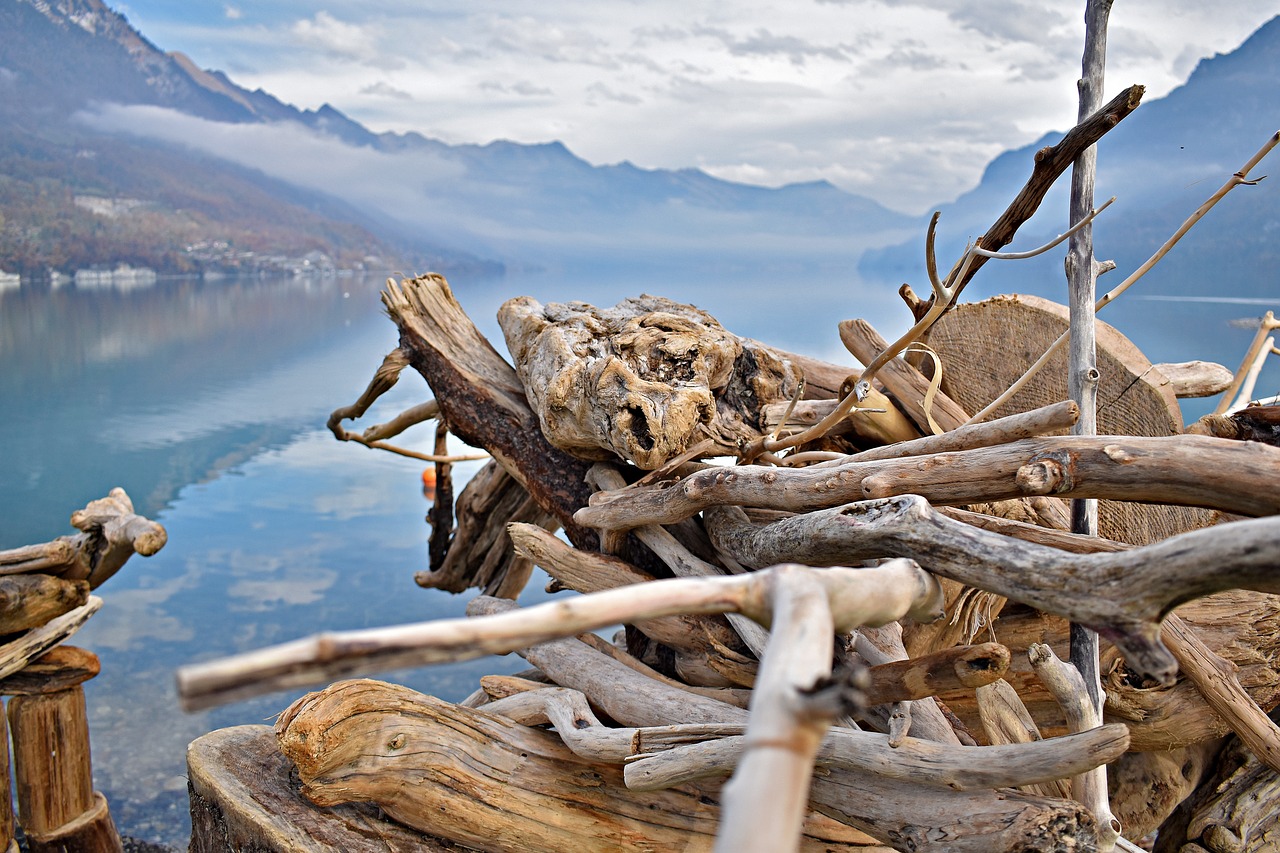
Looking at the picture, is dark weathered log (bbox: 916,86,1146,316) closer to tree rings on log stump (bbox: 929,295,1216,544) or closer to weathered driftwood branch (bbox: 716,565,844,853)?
tree rings on log stump (bbox: 929,295,1216,544)

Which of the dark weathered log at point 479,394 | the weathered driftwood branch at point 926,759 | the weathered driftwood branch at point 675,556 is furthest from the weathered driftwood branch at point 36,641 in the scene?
the weathered driftwood branch at point 926,759

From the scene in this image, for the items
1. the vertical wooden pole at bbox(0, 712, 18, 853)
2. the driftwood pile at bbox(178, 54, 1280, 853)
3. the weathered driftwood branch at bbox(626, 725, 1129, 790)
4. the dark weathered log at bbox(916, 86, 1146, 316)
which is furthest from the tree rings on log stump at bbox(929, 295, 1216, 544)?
the vertical wooden pole at bbox(0, 712, 18, 853)

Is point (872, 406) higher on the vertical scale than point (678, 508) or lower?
higher

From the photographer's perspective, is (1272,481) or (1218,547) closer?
(1218,547)

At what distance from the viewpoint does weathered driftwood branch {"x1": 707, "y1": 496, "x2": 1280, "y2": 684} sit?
3.23ft

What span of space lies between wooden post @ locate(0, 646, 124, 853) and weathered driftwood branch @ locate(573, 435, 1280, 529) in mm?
3158

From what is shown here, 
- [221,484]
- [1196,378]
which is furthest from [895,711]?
[221,484]

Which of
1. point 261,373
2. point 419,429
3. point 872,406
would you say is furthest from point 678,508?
point 261,373

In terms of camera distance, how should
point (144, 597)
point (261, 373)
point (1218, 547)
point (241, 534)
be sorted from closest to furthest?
1. point (1218, 547)
2. point (144, 597)
3. point (241, 534)
4. point (261, 373)

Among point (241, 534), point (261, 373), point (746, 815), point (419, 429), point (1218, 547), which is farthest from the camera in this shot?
point (261, 373)

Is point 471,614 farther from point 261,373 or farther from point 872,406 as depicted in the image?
point 261,373

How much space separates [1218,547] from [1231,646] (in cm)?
147

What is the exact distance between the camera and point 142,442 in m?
18.7

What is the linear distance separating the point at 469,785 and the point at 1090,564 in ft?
4.68
